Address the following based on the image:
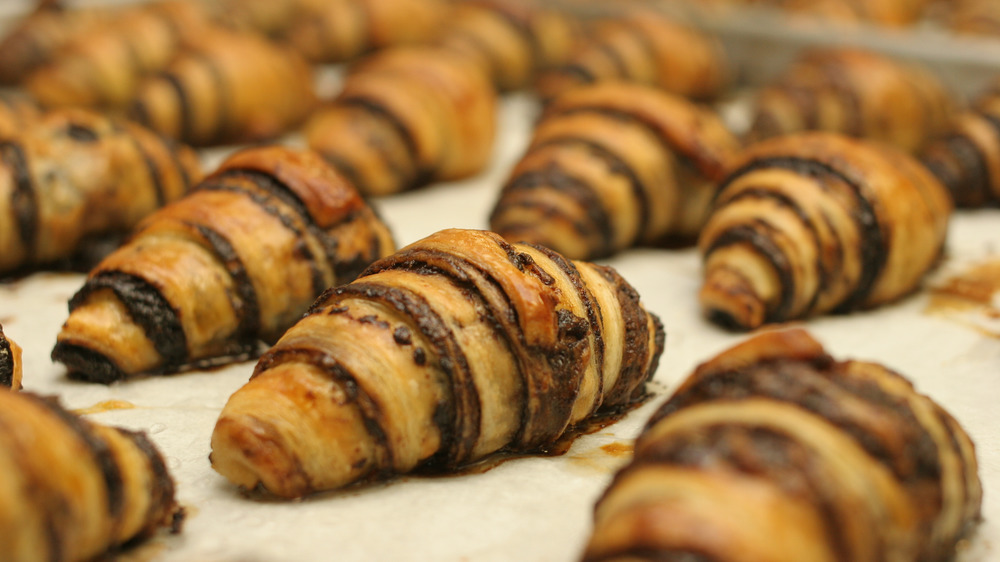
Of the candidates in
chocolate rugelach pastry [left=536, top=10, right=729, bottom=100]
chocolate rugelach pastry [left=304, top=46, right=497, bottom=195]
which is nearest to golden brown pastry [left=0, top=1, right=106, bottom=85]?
chocolate rugelach pastry [left=304, top=46, right=497, bottom=195]

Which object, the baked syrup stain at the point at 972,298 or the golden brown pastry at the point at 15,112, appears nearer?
the baked syrup stain at the point at 972,298

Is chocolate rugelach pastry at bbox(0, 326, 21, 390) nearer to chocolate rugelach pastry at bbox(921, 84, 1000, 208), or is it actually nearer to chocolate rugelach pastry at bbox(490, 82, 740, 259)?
chocolate rugelach pastry at bbox(490, 82, 740, 259)

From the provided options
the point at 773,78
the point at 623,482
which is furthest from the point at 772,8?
the point at 623,482

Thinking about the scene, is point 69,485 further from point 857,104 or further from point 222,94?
point 857,104

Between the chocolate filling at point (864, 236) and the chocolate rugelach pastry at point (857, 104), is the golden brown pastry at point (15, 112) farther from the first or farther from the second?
the chocolate rugelach pastry at point (857, 104)

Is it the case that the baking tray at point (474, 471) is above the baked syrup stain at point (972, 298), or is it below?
above

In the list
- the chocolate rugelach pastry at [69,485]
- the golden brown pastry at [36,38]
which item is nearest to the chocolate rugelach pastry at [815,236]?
the chocolate rugelach pastry at [69,485]
